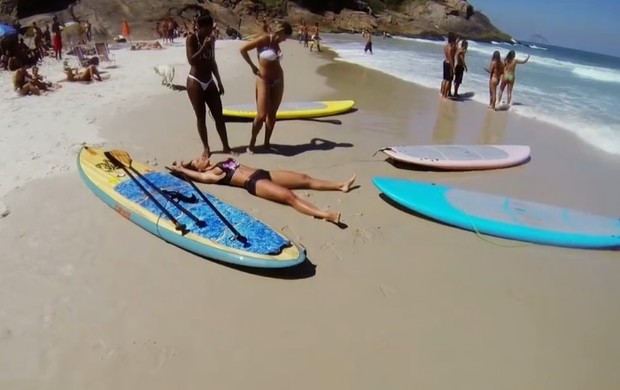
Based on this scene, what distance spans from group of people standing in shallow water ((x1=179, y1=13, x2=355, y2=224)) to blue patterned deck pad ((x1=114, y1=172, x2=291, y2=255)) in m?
0.49

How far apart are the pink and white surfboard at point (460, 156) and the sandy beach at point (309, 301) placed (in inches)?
9.5

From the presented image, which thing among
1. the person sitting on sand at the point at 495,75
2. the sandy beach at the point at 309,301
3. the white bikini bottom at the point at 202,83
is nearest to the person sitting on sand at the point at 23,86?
the sandy beach at the point at 309,301

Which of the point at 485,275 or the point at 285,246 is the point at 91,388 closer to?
the point at 285,246

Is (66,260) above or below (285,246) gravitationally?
below

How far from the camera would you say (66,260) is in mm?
3482

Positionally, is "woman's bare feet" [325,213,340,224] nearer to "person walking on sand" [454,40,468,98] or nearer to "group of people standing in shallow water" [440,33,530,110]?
"group of people standing in shallow water" [440,33,530,110]

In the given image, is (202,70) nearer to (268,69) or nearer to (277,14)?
(268,69)

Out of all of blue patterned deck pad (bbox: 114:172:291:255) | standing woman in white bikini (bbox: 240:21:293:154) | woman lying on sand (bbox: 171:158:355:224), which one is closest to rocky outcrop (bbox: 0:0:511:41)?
standing woman in white bikini (bbox: 240:21:293:154)

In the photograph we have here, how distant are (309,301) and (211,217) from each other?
1152 millimetres

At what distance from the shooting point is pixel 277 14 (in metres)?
49.1

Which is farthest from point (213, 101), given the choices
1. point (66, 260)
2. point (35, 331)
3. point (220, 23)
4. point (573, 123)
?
point (220, 23)

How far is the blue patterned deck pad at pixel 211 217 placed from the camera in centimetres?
345

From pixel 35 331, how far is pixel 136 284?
2.24 ft

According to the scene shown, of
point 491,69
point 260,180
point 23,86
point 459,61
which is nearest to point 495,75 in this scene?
point 491,69
